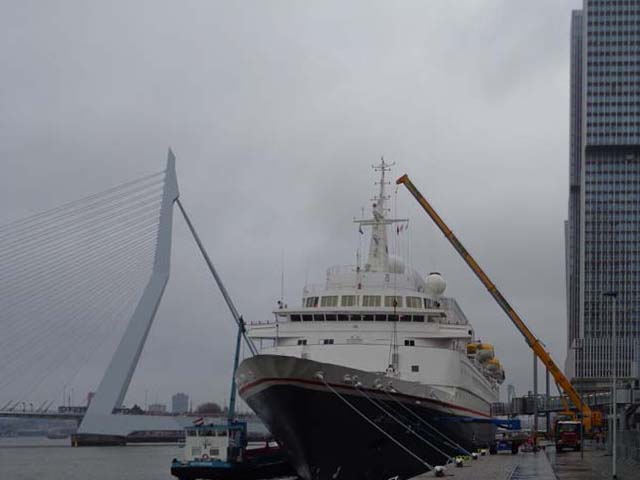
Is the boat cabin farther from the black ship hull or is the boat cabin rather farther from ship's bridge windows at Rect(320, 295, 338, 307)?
the black ship hull

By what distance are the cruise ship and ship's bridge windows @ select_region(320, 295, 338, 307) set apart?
0.15 feet

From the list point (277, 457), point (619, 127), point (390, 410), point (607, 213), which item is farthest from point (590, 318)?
point (390, 410)

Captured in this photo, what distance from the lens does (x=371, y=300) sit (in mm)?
33281

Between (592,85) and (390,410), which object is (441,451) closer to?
(390,410)

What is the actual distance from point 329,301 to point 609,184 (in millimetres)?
119780

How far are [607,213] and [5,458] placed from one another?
101 meters

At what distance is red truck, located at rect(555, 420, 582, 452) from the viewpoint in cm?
4750

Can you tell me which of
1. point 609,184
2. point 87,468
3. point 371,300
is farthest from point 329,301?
point 609,184

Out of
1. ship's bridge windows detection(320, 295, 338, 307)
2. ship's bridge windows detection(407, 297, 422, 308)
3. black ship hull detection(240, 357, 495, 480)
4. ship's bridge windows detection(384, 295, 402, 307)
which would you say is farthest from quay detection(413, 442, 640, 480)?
ship's bridge windows detection(320, 295, 338, 307)

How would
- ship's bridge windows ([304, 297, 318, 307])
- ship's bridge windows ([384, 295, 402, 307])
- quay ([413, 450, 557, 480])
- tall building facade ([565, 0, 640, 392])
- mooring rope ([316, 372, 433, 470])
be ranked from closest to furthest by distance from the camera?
mooring rope ([316, 372, 433, 470]) → quay ([413, 450, 557, 480]) → ship's bridge windows ([384, 295, 402, 307]) → ship's bridge windows ([304, 297, 318, 307]) → tall building facade ([565, 0, 640, 392])

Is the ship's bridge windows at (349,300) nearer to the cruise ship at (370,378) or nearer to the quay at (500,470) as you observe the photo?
the cruise ship at (370,378)

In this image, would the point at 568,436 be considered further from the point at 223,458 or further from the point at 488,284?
the point at 223,458

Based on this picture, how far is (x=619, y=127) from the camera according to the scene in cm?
14388

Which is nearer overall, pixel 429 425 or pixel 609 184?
pixel 429 425
